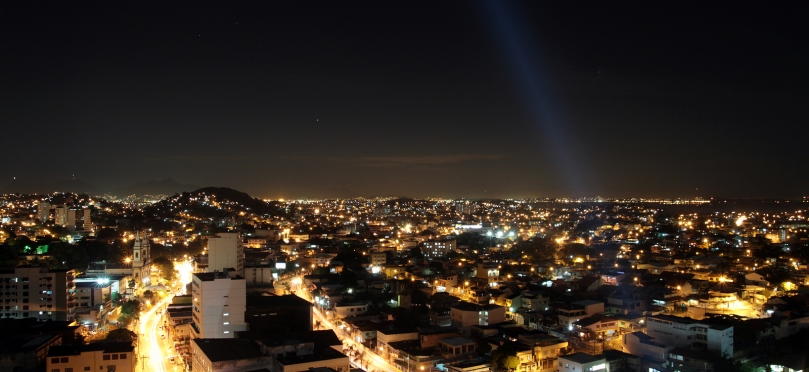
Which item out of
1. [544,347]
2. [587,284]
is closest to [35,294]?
[544,347]

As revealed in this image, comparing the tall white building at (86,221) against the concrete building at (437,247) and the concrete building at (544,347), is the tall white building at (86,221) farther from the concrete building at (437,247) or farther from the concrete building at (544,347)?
the concrete building at (544,347)

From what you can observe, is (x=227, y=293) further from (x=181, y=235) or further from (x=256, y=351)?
(x=181, y=235)

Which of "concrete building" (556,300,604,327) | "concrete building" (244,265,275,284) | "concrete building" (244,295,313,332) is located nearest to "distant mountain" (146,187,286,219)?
"concrete building" (244,265,275,284)

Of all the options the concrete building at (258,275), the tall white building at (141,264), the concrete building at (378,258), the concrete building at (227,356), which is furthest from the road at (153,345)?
the concrete building at (378,258)

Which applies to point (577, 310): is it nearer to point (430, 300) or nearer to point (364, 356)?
point (430, 300)

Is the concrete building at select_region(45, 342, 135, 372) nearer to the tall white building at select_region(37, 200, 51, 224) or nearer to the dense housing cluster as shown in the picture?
the dense housing cluster

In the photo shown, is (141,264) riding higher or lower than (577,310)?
higher
